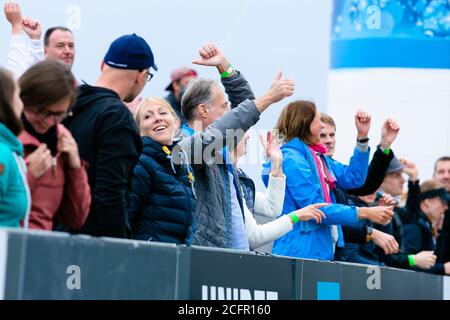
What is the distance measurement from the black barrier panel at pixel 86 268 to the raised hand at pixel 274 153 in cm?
185

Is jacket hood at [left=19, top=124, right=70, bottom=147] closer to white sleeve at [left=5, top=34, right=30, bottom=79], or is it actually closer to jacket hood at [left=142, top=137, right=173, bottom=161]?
jacket hood at [left=142, top=137, right=173, bottom=161]

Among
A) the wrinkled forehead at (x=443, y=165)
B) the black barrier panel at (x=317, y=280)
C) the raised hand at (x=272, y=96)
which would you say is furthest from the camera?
the wrinkled forehead at (x=443, y=165)

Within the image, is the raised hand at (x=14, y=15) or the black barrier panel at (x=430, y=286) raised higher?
the raised hand at (x=14, y=15)

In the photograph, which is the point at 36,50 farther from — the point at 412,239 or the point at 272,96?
the point at 412,239

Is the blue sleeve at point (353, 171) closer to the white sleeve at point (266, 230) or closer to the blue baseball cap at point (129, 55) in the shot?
the white sleeve at point (266, 230)

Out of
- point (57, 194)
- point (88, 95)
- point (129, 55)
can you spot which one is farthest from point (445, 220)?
point (57, 194)

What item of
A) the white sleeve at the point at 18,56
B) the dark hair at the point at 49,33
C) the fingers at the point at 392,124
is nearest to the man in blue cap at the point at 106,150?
the white sleeve at the point at 18,56

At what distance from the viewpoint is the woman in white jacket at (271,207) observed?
19.9 feet

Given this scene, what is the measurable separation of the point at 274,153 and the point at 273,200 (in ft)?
0.82

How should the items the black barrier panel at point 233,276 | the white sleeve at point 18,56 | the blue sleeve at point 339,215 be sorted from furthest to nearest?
the blue sleeve at point 339,215, the white sleeve at point 18,56, the black barrier panel at point 233,276

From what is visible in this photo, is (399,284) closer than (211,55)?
No

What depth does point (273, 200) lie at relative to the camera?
627cm

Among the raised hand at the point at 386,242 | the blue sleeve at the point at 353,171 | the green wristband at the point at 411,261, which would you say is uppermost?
the blue sleeve at the point at 353,171

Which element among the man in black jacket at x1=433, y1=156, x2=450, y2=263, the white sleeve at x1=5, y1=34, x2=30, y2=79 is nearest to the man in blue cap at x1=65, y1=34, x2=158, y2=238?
the white sleeve at x1=5, y1=34, x2=30, y2=79
